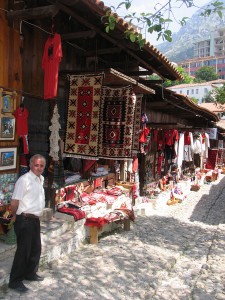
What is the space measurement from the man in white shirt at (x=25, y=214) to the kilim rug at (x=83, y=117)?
1.90 metres

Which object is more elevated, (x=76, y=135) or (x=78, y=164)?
(x=76, y=135)

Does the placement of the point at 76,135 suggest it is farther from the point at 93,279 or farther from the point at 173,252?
the point at 173,252

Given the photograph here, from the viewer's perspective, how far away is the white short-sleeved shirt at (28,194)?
4.13m

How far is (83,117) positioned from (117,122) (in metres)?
0.92

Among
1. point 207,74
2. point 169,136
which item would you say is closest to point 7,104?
point 169,136

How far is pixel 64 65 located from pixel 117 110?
1.55 meters

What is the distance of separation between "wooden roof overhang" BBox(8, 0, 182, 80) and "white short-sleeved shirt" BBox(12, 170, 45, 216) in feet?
8.00

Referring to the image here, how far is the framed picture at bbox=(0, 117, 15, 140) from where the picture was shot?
5332 millimetres

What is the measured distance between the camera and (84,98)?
6.17 metres

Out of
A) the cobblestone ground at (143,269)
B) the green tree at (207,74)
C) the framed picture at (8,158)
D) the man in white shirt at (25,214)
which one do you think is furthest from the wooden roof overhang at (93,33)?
the green tree at (207,74)

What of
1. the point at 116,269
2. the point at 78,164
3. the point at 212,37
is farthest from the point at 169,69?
the point at 212,37

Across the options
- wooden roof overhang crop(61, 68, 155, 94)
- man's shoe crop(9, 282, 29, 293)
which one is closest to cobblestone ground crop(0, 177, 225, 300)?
man's shoe crop(9, 282, 29, 293)

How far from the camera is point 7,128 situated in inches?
214

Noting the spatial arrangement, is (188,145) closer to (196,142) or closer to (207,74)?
(196,142)
